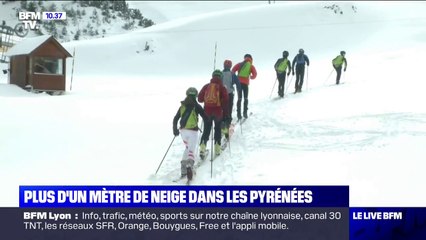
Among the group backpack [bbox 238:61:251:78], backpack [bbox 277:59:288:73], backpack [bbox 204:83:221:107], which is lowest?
backpack [bbox 204:83:221:107]

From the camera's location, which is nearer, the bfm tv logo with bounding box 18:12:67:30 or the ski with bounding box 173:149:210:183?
the ski with bounding box 173:149:210:183

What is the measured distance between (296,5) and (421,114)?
3448cm

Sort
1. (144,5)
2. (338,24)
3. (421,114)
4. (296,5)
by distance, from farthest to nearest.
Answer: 1. (144,5)
2. (296,5)
3. (338,24)
4. (421,114)

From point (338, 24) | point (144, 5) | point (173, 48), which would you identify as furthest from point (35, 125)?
point (144, 5)

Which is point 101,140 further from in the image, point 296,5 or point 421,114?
point 296,5

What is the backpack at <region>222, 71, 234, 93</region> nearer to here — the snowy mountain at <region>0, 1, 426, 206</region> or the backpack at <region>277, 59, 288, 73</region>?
the snowy mountain at <region>0, 1, 426, 206</region>

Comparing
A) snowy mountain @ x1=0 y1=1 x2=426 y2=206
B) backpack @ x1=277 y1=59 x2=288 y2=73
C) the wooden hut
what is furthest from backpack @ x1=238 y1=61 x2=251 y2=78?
the wooden hut

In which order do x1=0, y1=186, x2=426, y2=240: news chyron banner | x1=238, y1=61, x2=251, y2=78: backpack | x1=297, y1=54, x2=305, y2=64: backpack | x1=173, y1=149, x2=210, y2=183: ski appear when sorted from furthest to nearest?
x1=297, y1=54, x2=305, y2=64: backpack
x1=238, y1=61, x2=251, y2=78: backpack
x1=173, y1=149, x2=210, y2=183: ski
x1=0, y1=186, x2=426, y2=240: news chyron banner

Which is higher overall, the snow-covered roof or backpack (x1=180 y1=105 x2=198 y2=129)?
the snow-covered roof

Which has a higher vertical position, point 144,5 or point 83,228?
point 144,5

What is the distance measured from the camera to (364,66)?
24.4 meters

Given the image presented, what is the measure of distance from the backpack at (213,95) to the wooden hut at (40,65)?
14.0m

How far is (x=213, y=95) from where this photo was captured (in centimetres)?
913

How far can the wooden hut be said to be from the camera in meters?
21.3
